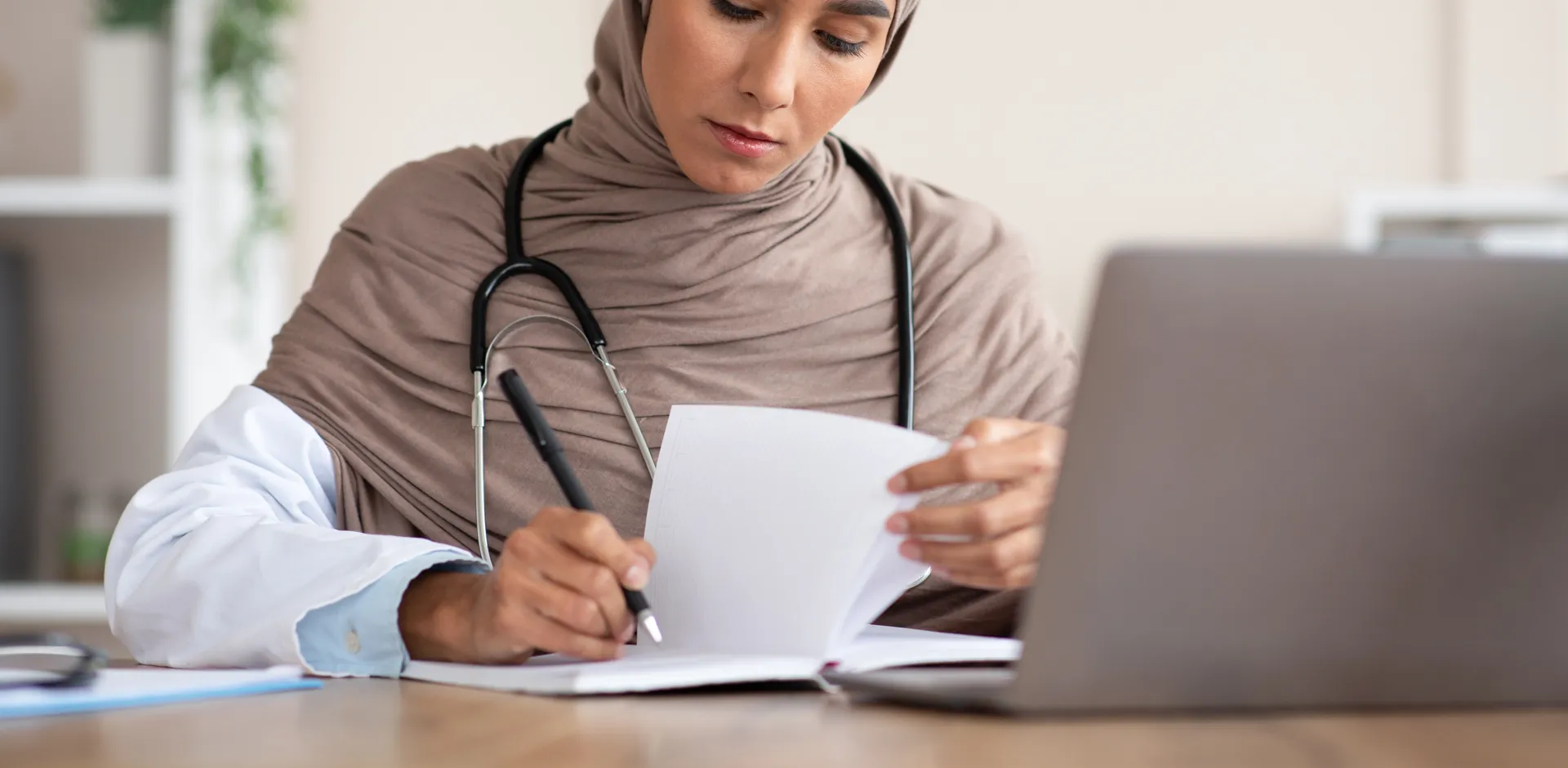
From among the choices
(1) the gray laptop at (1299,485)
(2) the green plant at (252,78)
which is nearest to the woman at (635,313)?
(1) the gray laptop at (1299,485)

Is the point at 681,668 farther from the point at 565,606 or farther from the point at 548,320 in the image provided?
the point at 548,320

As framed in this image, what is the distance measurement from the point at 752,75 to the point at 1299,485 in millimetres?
815

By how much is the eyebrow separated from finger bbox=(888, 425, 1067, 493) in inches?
19.0

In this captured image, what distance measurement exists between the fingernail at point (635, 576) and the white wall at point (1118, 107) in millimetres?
2116

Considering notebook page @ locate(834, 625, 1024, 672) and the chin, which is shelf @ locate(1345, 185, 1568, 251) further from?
notebook page @ locate(834, 625, 1024, 672)

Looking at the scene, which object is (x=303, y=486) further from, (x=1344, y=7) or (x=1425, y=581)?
(x=1344, y=7)

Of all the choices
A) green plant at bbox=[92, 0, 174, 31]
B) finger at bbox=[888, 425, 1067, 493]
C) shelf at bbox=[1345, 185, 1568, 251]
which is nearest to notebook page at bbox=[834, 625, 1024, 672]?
finger at bbox=[888, 425, 1067, 493]

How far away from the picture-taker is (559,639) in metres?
0.95

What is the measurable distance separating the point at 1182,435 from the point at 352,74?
2.74 m

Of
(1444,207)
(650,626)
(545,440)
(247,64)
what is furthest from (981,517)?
(247,64)

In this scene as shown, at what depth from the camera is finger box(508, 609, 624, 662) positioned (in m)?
0.94

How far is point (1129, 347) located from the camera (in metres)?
0.59

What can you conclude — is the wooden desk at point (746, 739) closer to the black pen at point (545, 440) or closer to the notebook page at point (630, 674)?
the notebook page at point (630, 674)

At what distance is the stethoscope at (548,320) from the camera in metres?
1.36
